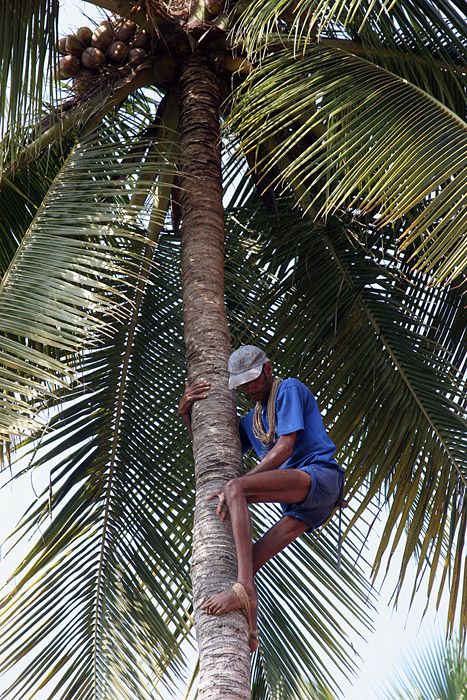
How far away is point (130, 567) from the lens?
6.73m

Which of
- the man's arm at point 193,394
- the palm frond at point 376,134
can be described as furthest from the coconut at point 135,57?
the man's arm at point 193,394

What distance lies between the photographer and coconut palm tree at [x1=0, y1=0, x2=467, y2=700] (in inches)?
226

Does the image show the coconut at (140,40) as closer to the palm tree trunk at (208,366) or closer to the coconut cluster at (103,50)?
the coconut cluster at (103,50)

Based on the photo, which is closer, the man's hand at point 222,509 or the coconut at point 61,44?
the man's hand at point 222,509

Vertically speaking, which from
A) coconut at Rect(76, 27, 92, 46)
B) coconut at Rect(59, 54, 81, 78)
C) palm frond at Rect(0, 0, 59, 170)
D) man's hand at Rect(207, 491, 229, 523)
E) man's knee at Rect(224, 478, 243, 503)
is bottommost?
man's hand at Rect(207, 491, 229, 523)

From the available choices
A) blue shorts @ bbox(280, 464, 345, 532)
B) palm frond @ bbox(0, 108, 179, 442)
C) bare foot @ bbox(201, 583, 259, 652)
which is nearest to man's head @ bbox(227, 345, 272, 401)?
blue shorts @ bbox(280, 464, 345, 532)

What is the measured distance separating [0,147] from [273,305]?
2235 mm

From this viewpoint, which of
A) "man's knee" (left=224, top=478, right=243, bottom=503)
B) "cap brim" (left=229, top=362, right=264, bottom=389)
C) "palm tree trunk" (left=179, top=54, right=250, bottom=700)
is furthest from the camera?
"cap brim" (left=229, top=362, right=264, bottom=389)

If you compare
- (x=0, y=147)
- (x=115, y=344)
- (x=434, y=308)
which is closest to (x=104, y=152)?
(x=0, y=147)

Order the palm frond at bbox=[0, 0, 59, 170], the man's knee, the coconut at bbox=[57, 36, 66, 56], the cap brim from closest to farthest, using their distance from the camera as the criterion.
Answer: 1. the man's knee
2. the cap brim
3. the palm frond at bbox=[0, 0, 59, 170]
4. the coconut at bbox=[57, 36, 66, 56]

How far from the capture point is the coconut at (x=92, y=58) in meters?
6.79

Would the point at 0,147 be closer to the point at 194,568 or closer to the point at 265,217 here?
the point at 265,217

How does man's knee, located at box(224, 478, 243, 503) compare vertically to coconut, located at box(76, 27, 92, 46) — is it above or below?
below

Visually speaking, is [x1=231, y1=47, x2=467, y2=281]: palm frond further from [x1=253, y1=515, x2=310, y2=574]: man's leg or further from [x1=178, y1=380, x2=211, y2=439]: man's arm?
[x1=253, y1=515, x2=310, y2=574]: man's leg
